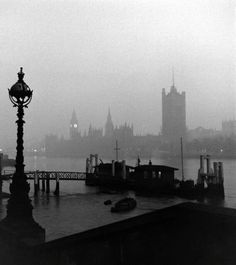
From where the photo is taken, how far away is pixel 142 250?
7102 millimetres

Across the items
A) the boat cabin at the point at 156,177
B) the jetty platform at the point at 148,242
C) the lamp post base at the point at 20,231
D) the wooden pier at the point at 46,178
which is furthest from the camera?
the wooden pier at the point at 46,178

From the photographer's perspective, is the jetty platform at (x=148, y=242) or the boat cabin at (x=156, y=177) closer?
the jetty platform at (x=148, y=242)

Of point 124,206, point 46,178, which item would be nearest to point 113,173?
point 46,178

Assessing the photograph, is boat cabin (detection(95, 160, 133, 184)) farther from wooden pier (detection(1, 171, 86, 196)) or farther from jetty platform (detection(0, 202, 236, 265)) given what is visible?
jetty platform (detection(0, 202, 236, 265))

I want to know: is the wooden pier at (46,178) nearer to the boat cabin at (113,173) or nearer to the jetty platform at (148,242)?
the boat cabin at (113,173)

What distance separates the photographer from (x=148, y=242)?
713 cm

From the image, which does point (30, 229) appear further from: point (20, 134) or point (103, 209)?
point (103, 209)

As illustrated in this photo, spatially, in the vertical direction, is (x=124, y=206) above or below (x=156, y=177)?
below

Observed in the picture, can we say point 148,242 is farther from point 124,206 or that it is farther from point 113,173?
point 113,173

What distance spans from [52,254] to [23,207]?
260cm

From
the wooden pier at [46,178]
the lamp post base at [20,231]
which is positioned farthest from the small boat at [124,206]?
the lamp post base at [20,231]

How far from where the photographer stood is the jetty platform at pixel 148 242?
6680 millimetres

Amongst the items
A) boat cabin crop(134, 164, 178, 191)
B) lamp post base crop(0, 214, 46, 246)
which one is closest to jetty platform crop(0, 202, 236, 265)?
lamp post base crop(0, 214, 46, 246)

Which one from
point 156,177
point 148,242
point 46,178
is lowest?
point 46,178
